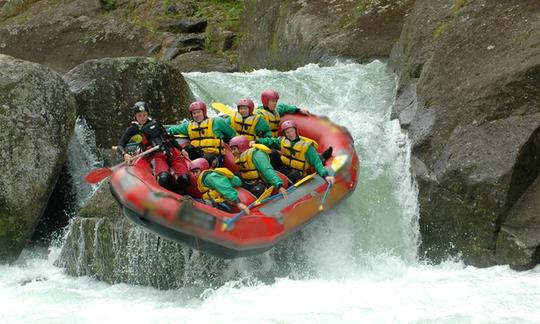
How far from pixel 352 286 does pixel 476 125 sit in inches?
88.7

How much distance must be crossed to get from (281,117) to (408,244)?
206cm

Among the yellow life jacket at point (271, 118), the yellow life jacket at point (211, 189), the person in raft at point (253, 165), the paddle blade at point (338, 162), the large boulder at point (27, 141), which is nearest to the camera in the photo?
the yellow life jacket at point (211, 189)

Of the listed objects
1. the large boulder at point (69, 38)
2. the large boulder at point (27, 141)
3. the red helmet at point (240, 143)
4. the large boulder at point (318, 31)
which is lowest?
the large boulder at point (69, 38)

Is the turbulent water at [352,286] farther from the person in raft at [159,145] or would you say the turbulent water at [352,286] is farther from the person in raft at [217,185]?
the person in raft at [159,145]

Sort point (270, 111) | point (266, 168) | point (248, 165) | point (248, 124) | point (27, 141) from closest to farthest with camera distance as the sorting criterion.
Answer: point (266, 168)
point (248, 165)
point (248, 124)
point (27, 141)
point (270, 111)

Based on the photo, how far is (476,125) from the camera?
7398 millimetres

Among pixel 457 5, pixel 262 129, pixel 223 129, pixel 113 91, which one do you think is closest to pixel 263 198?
pixel 223 129

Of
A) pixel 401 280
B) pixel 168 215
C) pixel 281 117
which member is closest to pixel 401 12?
pixel 281 117

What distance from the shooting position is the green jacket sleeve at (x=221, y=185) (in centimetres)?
643

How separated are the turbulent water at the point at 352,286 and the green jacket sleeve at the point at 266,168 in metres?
0.87

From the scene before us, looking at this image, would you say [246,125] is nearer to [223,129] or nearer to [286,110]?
[223,129]

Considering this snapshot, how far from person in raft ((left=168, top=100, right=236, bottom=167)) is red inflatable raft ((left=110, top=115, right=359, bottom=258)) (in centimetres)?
60

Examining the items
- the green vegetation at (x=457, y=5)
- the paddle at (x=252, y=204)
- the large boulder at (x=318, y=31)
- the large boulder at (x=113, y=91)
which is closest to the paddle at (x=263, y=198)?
the paddle at (x=252, y=204)

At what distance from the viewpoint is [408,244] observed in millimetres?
7555
